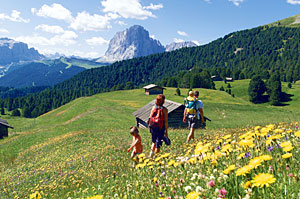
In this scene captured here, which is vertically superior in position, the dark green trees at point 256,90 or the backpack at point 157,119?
the backpack at point 157,119

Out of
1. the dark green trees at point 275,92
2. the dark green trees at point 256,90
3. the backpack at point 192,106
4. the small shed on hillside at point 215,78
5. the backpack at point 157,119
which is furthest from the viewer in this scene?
the small shed on hillside at point 215,78

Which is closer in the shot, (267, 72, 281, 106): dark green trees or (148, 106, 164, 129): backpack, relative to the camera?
(148, 106, 164, 129): backpack

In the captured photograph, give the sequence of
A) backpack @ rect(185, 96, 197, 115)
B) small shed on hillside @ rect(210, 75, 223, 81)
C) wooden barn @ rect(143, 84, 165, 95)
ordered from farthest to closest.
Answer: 1. small shed on hillside @ rect(210, 75, 223, 81)
2. wooden barn @ rect(143, 84, 165, 95)
3. backpack @ rect(185, 96, 197, 115)

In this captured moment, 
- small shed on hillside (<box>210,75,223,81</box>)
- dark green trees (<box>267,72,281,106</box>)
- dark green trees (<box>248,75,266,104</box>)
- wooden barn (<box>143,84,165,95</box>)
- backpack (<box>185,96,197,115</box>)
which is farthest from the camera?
small shed on hillside (<box>210,75,223,81</box>)

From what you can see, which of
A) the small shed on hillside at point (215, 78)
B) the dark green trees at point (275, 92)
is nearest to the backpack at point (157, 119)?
the dark green trees at point (275, 92)

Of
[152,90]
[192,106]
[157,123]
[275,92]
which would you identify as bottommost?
[275,92]

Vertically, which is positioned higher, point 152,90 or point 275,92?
point 152,90

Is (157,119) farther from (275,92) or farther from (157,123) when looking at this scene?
(275,92)

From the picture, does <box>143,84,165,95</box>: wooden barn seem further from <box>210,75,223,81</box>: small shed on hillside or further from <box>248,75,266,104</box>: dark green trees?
<box>210,75,223,81</box>: small shed on hillside

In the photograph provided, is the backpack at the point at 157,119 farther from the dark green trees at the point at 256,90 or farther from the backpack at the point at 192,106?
the dark green trees at the point at 256,90

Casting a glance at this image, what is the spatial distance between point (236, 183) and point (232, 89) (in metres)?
134

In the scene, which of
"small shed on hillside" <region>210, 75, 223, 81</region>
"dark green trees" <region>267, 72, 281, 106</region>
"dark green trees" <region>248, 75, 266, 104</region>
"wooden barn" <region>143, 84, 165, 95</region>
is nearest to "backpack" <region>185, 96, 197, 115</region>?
"wooden barn" <region>143, 84, 165, 95</region>

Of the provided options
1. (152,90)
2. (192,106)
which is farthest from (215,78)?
(192,106)

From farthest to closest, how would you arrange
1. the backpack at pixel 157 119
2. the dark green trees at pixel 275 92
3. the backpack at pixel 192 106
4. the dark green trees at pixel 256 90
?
the dark green trees at pixel 256 90, the dark green trees at pixel 275 92, the backpack at pixel 192 106, the backpack at pixel 157 119
